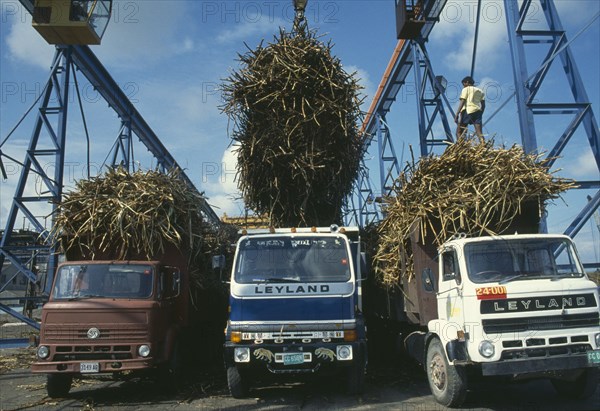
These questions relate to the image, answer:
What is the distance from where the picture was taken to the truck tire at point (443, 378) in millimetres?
6289

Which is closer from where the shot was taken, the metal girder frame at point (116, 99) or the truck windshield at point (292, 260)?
the truck windshield at point (292, 260)

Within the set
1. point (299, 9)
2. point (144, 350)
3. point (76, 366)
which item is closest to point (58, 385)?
point (76, 366)

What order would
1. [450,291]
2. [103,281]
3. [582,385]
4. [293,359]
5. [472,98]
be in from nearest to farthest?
[582,385] < [450,291] < [293,359] < [103,281] < [472,98]

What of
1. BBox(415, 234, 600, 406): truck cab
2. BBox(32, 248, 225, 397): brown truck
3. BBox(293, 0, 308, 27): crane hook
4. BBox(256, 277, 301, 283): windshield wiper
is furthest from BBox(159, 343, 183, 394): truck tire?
BBox(293, 0, 308, 27): crane hook

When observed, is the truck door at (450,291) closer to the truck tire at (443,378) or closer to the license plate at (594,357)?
the truck tire at (443,378)

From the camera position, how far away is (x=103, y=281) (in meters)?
7.96

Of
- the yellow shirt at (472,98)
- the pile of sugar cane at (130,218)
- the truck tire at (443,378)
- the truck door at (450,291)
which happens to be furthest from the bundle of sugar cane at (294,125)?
the truck tire at (443,378)

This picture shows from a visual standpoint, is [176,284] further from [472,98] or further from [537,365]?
[472,98]

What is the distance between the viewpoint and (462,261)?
6.54 m

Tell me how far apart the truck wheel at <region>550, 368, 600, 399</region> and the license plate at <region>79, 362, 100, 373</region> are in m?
6.40

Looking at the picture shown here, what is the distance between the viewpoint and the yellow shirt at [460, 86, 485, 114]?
434 inches

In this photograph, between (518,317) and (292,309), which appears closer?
(518,317)

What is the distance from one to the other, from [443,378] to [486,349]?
98cm

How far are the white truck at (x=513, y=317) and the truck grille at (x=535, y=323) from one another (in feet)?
0.04
